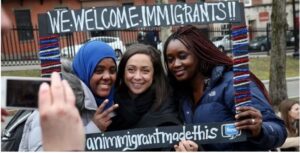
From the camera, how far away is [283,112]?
15.7ft

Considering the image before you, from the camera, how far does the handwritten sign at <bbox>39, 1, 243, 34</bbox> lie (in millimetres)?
2088

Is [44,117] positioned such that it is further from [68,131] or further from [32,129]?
[32,129]

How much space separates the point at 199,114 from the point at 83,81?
55cm

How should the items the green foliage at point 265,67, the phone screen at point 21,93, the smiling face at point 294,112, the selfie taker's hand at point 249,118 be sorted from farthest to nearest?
the green foliage at point 265,67
the smiling face at point 294,112
the selfie taker's hand at point 249,118
the phone screen at point 21,93

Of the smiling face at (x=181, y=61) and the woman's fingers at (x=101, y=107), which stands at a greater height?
the smiling face at (x=181, y=61)

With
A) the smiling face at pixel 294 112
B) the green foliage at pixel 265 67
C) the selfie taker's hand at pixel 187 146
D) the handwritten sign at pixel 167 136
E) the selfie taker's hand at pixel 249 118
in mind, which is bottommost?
the green foliage at pixel 265 67

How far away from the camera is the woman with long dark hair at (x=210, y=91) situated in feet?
6.91

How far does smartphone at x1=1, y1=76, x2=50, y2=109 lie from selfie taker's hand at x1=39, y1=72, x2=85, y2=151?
0.39 metres

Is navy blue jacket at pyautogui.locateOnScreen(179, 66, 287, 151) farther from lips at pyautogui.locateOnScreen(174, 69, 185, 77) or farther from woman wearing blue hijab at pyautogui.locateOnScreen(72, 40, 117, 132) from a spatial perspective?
woman wearing blue hijab at pyautogui.locateOnScreen(72, 40, 117, 132)

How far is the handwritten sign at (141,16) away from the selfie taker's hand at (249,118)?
0.39m

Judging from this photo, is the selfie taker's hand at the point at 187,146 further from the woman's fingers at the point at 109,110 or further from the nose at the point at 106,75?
the nose at the point at 106,75

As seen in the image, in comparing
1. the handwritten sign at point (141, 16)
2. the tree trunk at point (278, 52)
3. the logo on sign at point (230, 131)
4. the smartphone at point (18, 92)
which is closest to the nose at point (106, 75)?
the handwritten sign at point (141, 16)

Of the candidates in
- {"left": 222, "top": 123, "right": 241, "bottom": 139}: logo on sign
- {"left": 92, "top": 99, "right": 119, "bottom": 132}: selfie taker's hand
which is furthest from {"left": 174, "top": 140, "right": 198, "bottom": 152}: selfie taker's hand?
{"left": 92, "top": 99, "right": 119, "bottom": 132}: selfie taker's hand

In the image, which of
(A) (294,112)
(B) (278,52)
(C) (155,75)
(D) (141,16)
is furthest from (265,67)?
(D) (141,16)
